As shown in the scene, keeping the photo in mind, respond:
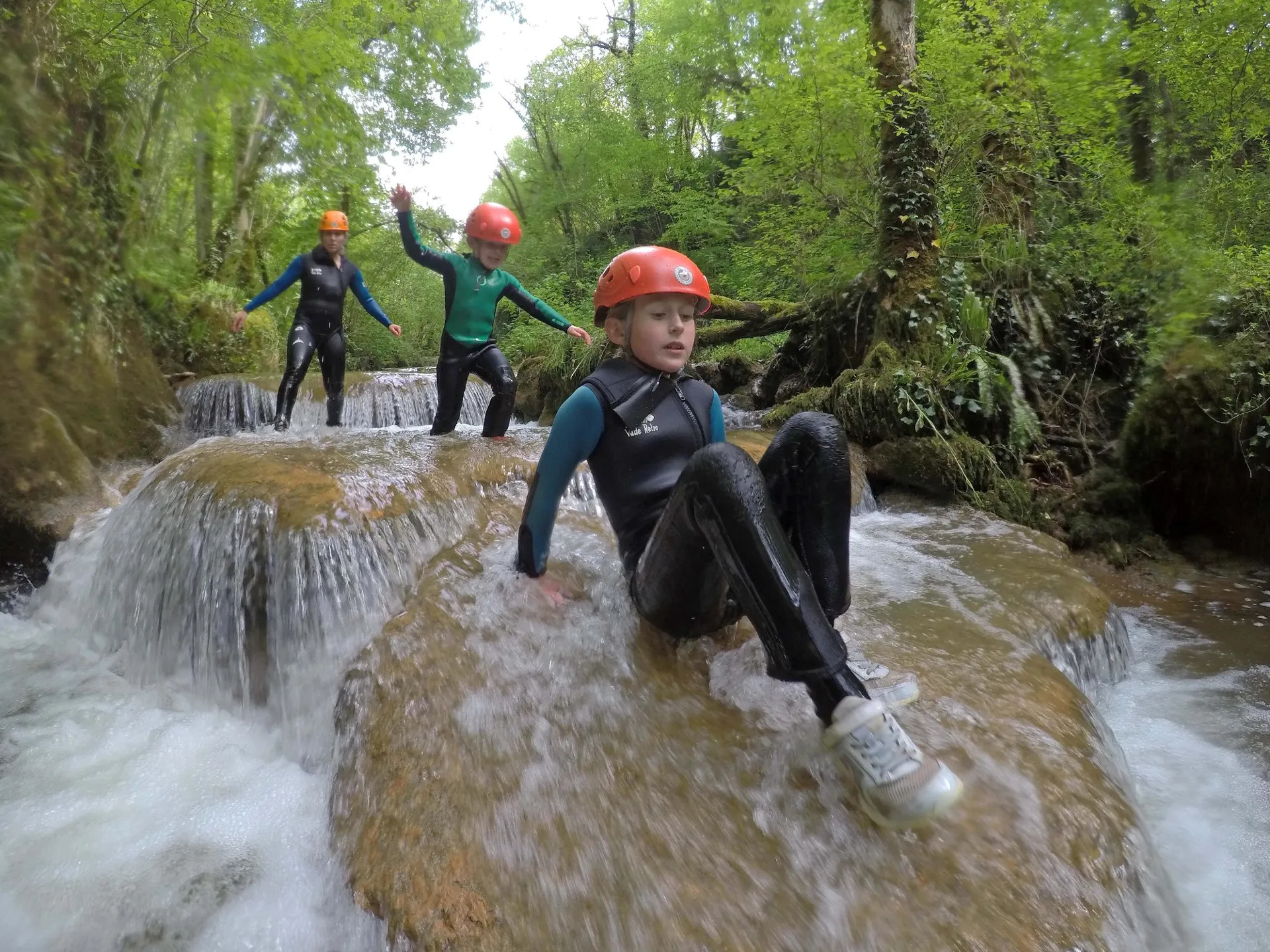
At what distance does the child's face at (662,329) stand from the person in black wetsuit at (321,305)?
13.5ft

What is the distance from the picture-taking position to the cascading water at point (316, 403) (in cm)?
745

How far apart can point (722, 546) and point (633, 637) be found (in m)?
0.80

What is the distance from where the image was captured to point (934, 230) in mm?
6109

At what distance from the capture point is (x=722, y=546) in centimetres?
155

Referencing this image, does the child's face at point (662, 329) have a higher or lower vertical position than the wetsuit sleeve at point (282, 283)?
lower

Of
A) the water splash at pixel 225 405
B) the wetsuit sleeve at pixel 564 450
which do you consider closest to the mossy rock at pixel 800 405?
the wetsuit sleeve at pixel 564 450

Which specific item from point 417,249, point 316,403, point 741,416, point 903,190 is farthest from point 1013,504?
point 316,403

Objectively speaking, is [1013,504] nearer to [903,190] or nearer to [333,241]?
[903,190]

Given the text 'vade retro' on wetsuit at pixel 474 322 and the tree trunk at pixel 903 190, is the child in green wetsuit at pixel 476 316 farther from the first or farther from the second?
the tree trunk at pixel 903 190

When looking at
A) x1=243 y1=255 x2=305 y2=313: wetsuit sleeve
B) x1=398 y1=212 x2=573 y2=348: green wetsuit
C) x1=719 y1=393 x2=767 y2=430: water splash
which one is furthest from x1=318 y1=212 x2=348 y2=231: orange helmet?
x1=719 y1=393 x2=767 y2=430: water splash

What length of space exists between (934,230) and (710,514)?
18.9ft

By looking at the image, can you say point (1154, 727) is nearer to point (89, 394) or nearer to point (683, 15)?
point (89, 394)

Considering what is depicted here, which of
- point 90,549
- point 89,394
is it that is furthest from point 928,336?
point 89,394

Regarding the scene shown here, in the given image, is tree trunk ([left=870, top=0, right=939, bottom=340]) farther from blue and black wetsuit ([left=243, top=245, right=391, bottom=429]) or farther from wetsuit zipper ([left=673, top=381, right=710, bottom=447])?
blue and black wetsuit ([left=243, top=245, right=391, bottom=429])
